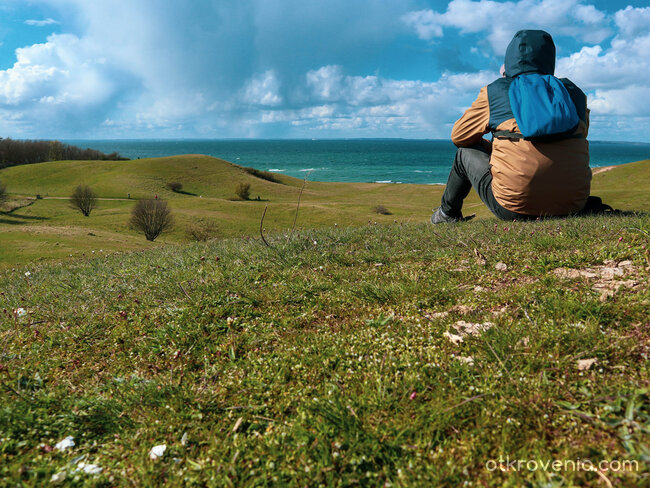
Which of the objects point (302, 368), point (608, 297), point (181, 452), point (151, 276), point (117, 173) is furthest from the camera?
point (117, 173)

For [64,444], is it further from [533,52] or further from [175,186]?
[175,186]

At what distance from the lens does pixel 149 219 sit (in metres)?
53.3

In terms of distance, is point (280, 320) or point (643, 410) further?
point (280, 320)

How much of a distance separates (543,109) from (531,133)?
394mm

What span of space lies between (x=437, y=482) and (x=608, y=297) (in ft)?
8.76

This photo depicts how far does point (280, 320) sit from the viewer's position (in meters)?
4.35

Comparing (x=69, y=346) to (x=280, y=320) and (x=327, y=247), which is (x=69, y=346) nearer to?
(x=280, y=320)

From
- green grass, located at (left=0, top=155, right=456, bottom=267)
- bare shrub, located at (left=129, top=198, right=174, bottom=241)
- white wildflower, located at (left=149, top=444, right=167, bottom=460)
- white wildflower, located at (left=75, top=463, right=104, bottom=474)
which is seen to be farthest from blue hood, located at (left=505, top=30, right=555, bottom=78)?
bare shrub, located at (left=129, top=198, right=174, bottom=241)

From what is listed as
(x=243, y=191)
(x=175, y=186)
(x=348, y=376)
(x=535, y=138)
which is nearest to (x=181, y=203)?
(x=243, y=191)

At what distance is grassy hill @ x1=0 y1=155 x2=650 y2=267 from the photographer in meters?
38.6

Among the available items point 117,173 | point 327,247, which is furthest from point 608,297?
point 117,173

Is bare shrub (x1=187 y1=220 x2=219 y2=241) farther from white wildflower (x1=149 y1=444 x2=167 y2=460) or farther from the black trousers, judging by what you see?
white wildflower (x1=149 y1=444 x2=167 y2=460)

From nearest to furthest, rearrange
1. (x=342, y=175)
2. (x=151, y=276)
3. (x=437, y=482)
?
(x=437, y=482) → (x=151, y=276) → (x=342, y=175)

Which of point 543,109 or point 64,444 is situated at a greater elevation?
point 543,109
